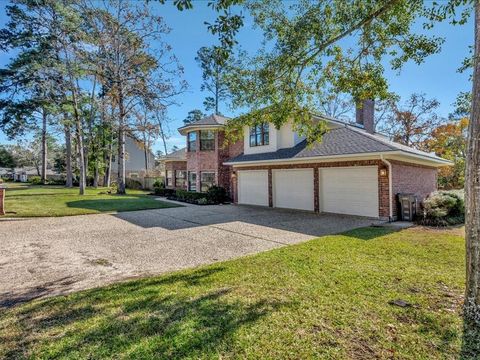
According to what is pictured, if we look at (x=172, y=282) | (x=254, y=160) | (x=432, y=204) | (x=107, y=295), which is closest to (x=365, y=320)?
(x=172, y=282)

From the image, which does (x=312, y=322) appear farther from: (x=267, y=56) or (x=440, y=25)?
(x=440, y=25)

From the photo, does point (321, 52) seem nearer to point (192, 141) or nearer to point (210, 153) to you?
point (210, 153)

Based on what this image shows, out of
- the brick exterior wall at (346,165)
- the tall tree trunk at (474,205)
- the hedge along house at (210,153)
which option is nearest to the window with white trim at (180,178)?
the hedge along house at (210,153)

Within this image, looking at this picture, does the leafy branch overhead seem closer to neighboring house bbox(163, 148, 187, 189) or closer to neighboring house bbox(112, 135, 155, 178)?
neighboring house bbox(163, 148, 187, 189)

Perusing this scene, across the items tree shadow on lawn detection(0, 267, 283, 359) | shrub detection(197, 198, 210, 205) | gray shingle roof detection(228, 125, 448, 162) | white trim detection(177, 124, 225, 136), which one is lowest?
tree shadow on lawn detection(0, 267, 283, 359)

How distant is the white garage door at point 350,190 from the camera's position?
11.8 m

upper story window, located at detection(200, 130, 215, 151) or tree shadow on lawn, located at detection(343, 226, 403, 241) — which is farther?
upper story window, located at detection(200, 130, 215, 151)

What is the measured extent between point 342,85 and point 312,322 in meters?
6.10

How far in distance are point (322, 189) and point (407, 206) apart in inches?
145

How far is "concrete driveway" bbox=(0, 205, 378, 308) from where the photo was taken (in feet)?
→ 17.5

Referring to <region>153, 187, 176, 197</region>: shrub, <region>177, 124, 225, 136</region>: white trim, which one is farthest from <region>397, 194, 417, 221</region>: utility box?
<region>153, 187, 176, 197</region>: shrub

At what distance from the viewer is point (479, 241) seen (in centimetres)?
348

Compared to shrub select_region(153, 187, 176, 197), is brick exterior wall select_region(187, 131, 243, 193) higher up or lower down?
higher up

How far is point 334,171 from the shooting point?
13.1m
